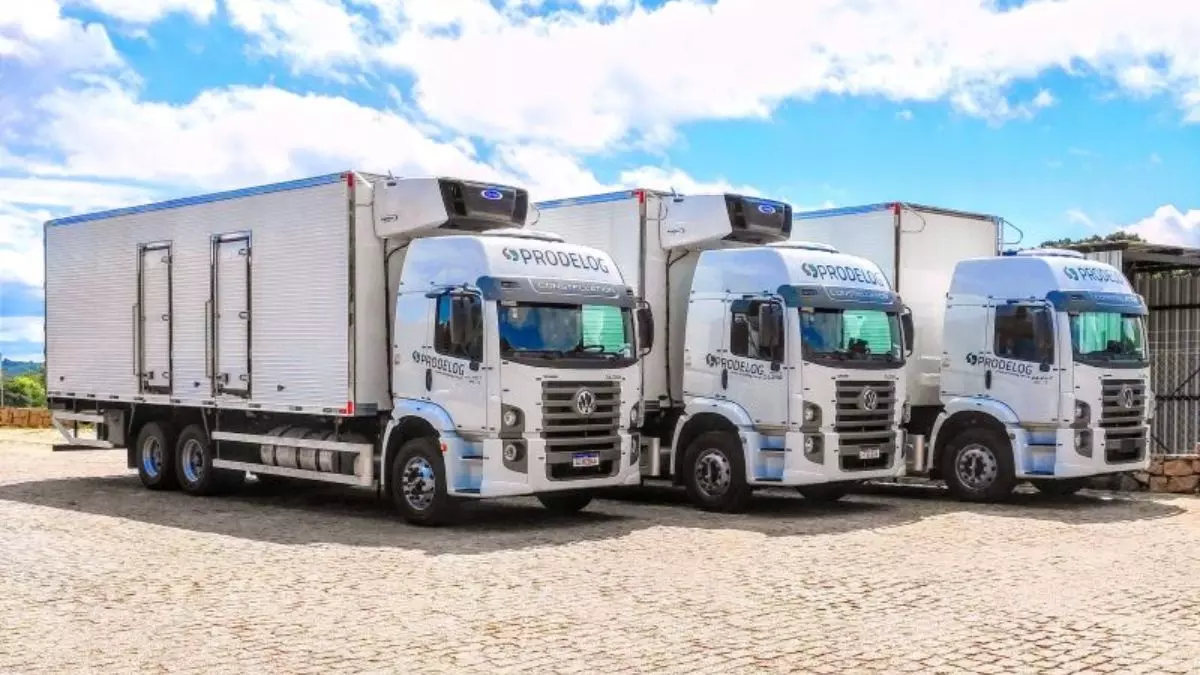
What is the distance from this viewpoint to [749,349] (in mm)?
16328

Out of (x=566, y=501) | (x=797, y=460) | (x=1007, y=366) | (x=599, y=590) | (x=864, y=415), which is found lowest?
(x=599, y=590)

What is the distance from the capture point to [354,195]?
15.5 m

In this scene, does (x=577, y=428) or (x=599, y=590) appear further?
(x=577, y=428)

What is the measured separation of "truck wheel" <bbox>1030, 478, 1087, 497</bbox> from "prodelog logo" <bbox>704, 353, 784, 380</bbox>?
4848 mm

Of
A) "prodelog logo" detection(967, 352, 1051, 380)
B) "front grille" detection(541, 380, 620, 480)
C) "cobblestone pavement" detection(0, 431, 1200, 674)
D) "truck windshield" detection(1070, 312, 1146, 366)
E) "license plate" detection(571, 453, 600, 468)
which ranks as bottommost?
"cobblestone pavement" detection(0, 431, 1200, 674)

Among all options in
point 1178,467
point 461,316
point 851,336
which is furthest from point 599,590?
point 1178,467

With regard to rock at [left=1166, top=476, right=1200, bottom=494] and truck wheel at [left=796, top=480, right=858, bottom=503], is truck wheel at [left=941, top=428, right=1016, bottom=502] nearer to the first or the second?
truck wheel at [left=796, top=480, right=858, bottom=503]

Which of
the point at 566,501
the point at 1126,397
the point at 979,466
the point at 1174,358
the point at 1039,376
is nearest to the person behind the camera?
the point at 566,501

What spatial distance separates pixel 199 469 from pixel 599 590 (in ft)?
31.3

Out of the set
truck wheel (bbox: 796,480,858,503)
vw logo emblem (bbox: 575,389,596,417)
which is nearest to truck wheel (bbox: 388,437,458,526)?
vw logo emblem (bbox: 575,389,596,417)

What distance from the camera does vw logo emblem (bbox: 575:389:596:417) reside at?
14.8 meters

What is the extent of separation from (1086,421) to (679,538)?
22.3 feet

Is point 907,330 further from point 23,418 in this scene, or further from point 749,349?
point 23,418

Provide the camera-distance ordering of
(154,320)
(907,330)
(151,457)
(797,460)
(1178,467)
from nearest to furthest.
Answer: (797,460)
(907,330)
(154,320)
(151,457)
(1178,467)
